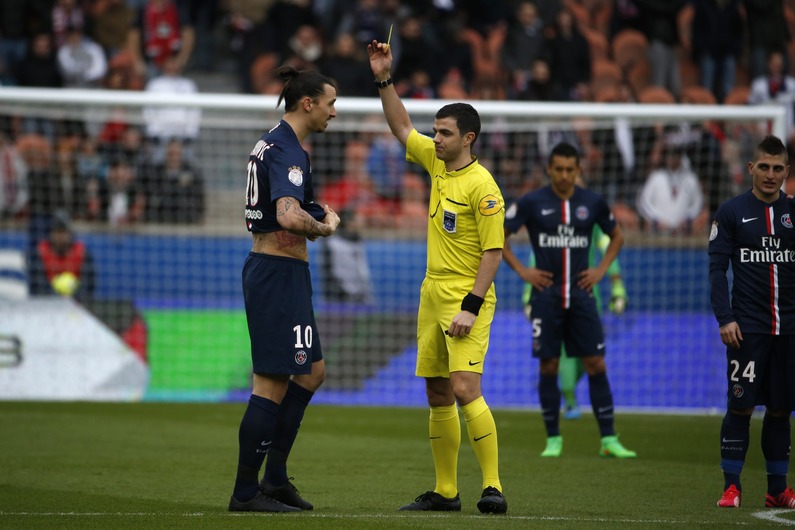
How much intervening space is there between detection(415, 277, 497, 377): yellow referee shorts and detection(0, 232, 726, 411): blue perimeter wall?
7.56 metres

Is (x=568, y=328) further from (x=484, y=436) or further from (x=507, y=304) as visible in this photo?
(x=507, y=304)

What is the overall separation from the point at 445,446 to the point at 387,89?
6.99 feet

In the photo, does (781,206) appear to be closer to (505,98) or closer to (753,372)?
(753,372)

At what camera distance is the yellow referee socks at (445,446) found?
22.4 feet

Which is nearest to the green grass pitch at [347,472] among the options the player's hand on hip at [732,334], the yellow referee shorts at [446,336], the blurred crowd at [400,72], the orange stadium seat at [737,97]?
the yellow referee shorts at [446,336]

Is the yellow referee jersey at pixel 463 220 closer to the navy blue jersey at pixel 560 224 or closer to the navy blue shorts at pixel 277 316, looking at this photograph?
the navy blue shorts at pixel 277 316

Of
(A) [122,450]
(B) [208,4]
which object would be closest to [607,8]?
(B) [208,4]

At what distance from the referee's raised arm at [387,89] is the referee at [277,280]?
36 centimetres

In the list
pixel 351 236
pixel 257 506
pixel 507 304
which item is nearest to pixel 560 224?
pixel 257 506

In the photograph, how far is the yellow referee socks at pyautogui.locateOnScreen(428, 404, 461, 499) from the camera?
268 inches

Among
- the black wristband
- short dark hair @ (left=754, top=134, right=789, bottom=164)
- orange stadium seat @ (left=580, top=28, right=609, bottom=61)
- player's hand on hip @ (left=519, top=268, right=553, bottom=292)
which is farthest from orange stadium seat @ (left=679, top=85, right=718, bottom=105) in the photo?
the black wristband

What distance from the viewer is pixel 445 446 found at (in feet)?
22.4

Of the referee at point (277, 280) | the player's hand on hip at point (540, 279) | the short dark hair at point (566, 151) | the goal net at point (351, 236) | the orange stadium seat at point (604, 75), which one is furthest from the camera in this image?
the orange stadium seat at point (604, 75)

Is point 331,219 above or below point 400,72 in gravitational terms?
below
